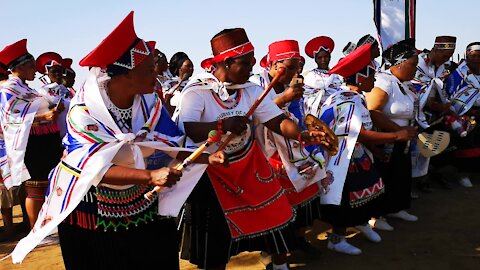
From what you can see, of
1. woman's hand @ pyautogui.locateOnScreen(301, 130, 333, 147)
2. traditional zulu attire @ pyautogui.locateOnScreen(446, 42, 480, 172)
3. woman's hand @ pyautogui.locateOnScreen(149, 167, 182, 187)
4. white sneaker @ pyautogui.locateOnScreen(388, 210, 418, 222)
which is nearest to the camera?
woman's hand @ pyautogui.locateOnScreen(149, 167, 182, 187)

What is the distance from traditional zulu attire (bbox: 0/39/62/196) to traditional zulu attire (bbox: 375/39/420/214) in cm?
366

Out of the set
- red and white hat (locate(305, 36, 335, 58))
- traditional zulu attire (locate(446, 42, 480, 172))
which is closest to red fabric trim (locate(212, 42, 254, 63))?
traditional zulu attire (locate(446, 42, 480, 172))

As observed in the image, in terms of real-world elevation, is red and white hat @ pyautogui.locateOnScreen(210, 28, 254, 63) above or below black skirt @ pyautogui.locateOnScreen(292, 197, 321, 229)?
above

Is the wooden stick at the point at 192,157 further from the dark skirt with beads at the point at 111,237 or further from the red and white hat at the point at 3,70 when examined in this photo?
the red and white hat at the point at 3,70

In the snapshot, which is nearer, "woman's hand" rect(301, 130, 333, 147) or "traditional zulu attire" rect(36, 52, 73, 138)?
"woman's hand" rect(301, 130, 333, 147)

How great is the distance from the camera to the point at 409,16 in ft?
23.1

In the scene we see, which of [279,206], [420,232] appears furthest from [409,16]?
[279,206]

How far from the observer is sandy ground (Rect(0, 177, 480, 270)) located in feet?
A: 13.8

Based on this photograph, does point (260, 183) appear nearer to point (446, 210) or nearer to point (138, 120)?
point (138, 120)

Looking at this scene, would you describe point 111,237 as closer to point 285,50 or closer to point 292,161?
point 292,161

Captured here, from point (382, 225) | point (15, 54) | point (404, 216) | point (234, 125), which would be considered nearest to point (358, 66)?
point (234, 125)

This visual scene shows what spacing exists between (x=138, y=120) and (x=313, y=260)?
2.51 metres

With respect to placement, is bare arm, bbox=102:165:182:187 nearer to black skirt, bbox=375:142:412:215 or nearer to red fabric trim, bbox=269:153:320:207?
red fabric trim, bbox=269:153:320:207

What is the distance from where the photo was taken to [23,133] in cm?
480
